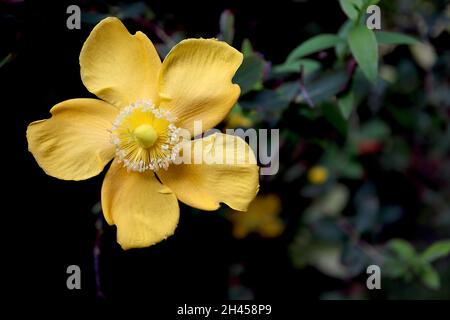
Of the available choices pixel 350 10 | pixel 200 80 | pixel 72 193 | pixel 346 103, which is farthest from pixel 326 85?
pixel 72 193

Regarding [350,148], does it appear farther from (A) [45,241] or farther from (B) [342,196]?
(A) [45,241]

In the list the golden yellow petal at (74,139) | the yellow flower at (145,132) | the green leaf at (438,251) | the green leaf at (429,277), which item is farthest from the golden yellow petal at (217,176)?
the green leaf at (429,277)

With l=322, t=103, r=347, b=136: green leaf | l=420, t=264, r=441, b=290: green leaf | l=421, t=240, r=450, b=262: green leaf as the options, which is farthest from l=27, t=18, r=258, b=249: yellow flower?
l=420, t=264, r=441, b=290: green leaf

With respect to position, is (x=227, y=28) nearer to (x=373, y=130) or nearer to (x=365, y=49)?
(x=365, y=49)

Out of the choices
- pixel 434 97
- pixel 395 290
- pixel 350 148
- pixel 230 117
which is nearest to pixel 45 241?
pixel 230 117

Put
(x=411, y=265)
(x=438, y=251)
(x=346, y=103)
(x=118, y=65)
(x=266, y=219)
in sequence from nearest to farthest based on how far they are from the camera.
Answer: (x=118, y=65) → (x=346, y=103) → (x=438, y=251) → (x=411, y=265) → (x=266, y=219)

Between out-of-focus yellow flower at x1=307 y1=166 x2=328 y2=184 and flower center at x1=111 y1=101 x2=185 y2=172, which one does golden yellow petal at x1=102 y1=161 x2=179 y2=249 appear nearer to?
flower center at x1=111 y1=101 x2=185 y2=172
